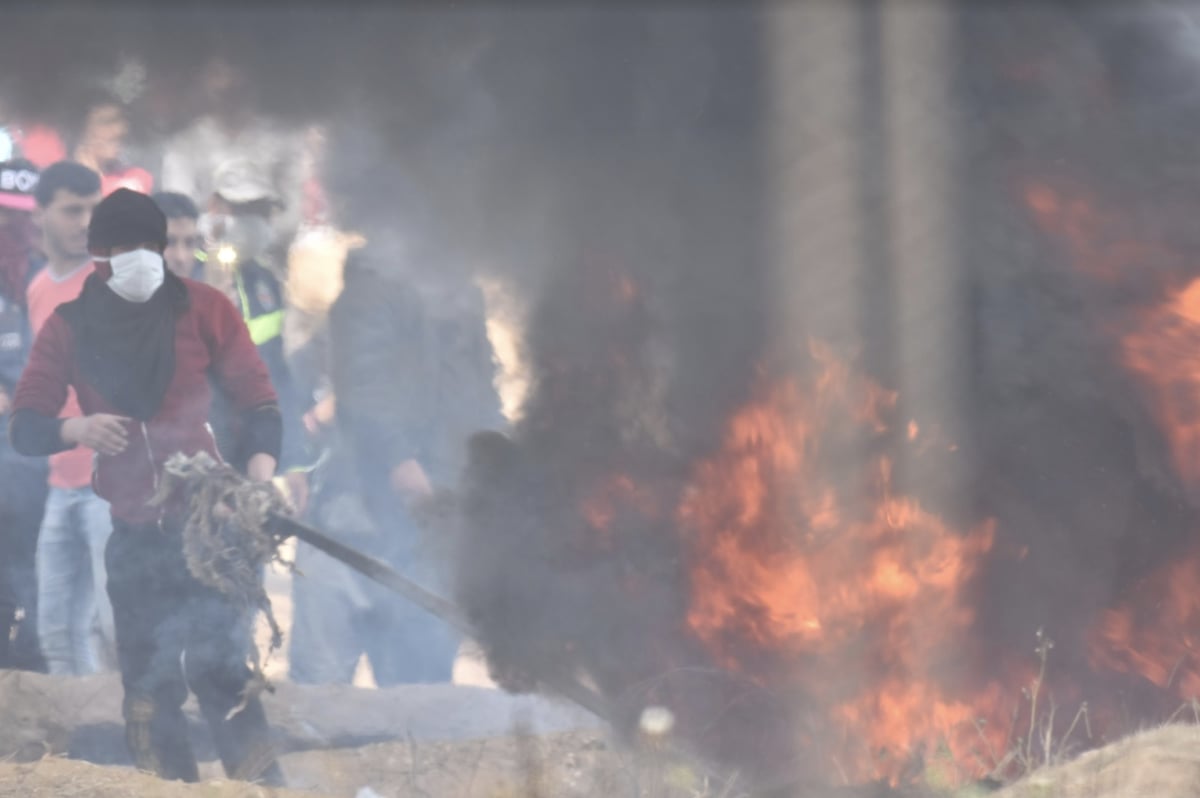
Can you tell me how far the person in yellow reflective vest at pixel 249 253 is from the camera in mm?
7578

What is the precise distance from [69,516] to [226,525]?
156 cm

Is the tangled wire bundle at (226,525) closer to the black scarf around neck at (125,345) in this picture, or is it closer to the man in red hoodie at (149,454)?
the man in red hoodie at (149,454)

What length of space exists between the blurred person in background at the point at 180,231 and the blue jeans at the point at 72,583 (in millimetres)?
1314

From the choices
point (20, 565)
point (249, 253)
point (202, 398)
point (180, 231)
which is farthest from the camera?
point (249, 253)

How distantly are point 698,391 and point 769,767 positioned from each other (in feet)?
5.59

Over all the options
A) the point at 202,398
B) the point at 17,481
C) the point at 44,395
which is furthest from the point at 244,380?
the point at 17,481

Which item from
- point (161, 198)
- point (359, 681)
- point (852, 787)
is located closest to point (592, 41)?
point (161, 198)

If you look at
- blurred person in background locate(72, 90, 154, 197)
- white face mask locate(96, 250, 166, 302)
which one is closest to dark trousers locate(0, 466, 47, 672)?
white face mask locate(96, 250, 166, 302)

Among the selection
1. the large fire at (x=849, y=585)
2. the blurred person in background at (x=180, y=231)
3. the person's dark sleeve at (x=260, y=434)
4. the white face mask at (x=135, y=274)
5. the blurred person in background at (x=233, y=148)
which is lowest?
the large fire at (x=849, y=585)

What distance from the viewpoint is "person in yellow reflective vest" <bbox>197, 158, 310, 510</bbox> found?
24.9 feet

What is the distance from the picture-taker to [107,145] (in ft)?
24.4

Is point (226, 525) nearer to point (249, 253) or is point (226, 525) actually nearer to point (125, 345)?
point (125, 345)

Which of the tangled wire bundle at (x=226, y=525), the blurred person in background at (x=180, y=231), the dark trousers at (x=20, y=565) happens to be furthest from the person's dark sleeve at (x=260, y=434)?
the dark trousers at (x=20, y=565)

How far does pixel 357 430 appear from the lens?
7.78m
